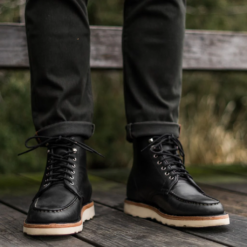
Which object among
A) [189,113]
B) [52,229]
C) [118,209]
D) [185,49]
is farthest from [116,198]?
[189,113]

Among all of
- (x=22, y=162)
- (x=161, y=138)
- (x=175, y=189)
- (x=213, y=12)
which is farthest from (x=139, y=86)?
(x=213, y=12)

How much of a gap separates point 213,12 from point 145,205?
9.35ft

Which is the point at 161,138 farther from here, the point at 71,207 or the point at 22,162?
the point at 22,162

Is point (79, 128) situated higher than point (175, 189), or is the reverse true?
point (79, 128)

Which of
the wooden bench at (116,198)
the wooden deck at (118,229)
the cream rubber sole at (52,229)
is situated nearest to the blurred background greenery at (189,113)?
the wooden bench at (116,198)

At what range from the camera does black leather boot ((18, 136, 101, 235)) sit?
2.90ft

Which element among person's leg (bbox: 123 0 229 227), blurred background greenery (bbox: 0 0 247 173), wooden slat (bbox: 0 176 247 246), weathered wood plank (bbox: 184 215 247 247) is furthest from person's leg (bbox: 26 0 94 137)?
blurred background greenery (bbox: 0 0 247 173)

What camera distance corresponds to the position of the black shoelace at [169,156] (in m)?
1.04

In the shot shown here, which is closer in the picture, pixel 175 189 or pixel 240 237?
pixel 240 237

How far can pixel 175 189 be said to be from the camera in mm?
1005

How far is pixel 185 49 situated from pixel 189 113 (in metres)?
2.25

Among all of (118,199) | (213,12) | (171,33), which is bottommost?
(118,199)

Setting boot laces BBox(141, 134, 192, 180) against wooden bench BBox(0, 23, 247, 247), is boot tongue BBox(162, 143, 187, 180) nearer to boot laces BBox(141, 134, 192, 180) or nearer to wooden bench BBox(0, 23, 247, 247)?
boot laces BBox(141, 134, 192, 180)

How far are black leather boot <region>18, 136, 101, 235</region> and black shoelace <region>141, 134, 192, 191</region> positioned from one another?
0.60 feet
